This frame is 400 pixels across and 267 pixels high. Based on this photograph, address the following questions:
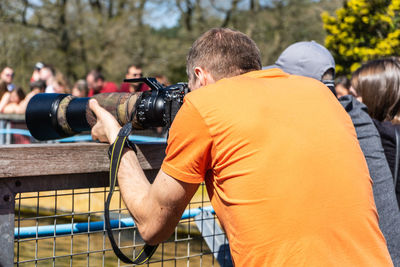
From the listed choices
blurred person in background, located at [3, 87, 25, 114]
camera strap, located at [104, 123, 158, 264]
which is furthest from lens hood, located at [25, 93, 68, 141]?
blurred person in background, located at [3, 87, 25, 114]

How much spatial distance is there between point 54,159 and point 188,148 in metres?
0.52

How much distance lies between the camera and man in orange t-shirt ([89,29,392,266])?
58.0 inches

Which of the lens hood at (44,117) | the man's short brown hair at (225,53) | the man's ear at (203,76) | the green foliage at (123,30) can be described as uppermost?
the man's short brown hair at (225,53)

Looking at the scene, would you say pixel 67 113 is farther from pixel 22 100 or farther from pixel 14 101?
pixel 14 101

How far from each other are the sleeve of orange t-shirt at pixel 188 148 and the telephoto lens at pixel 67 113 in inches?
16.0

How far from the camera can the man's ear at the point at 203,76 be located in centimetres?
171

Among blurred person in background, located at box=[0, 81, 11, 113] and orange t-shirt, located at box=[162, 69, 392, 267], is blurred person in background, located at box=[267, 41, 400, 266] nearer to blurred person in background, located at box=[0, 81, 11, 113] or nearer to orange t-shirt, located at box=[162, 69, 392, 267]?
orange t-shirt, located at box=[162, 69, 392, 267]

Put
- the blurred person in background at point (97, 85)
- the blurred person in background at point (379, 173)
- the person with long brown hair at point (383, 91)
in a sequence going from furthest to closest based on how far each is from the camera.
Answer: the blurred person in background at point (97, 85) → the person with long brown hair at point (383, 91) → the blurred person in background at point (379, 173)

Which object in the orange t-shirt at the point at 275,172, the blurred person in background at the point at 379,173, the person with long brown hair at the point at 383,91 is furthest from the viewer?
the person with long brown hair at the point at 383,91

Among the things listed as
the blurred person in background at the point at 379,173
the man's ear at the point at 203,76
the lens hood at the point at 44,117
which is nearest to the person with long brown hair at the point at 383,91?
the blurred person in background at the point at 379,173

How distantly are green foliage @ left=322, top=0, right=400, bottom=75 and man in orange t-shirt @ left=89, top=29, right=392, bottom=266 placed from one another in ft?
38.7

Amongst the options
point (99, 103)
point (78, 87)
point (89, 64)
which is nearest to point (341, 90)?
point (78, 87)

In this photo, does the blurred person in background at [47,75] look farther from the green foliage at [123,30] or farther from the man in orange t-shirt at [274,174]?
the green foliage at [123,30]

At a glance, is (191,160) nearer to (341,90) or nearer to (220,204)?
(220,204)
